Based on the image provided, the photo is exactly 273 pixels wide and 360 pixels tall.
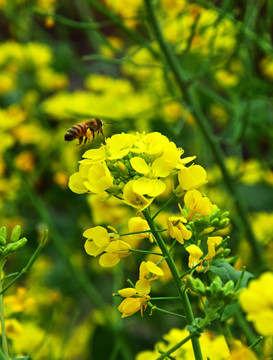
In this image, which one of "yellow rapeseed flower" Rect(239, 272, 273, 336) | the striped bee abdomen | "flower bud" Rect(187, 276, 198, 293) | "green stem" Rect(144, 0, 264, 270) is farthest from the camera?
"green stem" Rect(144, 0, 264, 270)

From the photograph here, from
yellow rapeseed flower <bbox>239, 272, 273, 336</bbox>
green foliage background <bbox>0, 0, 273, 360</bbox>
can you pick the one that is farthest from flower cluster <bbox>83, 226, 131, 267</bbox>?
green foliage background <bbox>0, 0, 273, 360</bbox>

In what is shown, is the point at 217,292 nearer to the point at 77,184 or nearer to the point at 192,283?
the point at 192,283

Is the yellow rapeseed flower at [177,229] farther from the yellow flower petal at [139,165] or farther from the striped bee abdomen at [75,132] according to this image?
the striped bee abdomen at [75,132]

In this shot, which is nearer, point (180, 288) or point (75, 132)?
point (180, 288)

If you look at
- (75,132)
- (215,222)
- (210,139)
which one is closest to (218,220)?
(215,222)

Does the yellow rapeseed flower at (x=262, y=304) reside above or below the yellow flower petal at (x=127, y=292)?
above

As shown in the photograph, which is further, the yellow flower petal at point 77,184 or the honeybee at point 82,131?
the honeybee at point 82,131

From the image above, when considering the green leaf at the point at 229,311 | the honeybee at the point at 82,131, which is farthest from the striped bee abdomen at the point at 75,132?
the green leaf at the point at 229,311

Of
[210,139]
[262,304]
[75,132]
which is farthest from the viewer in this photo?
[210,139]

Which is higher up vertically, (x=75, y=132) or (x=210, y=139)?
(x=75, y=132)

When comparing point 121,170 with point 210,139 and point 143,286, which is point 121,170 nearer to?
point 143,286

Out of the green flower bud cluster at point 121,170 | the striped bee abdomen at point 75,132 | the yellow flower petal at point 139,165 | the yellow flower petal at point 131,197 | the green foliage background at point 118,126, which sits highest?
the yellow flower petal at point 139,165

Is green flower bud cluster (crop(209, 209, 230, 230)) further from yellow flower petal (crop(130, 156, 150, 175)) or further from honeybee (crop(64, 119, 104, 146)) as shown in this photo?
honeybee (crop(64, 119, 104, 146))

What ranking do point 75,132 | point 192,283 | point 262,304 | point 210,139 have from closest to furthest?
1. point 262,304
2. point 192,283
3. point 75,132
4. point 210,139
